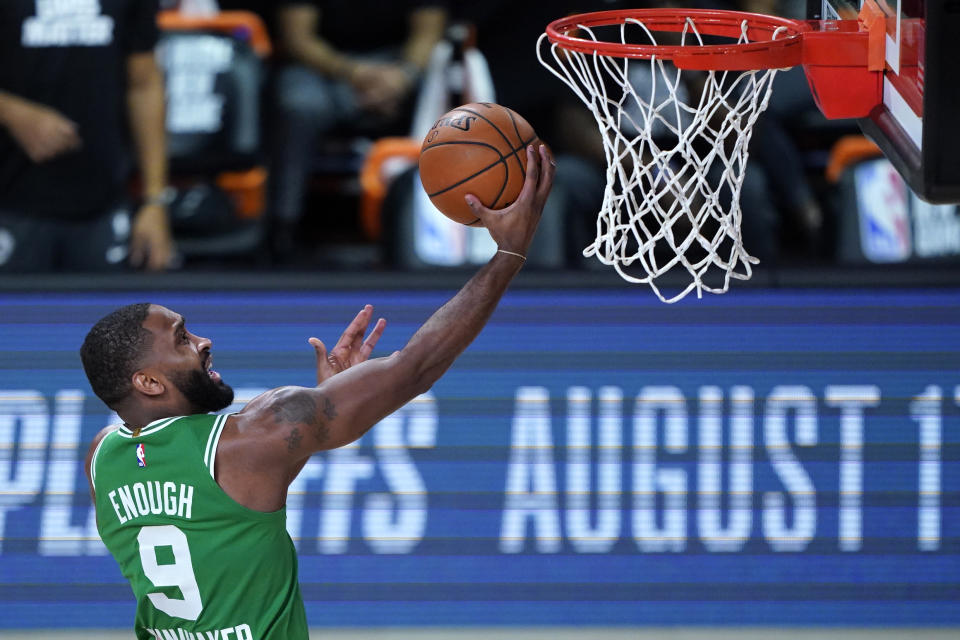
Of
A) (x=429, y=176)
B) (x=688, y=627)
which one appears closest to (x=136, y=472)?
(x=429, y=176)

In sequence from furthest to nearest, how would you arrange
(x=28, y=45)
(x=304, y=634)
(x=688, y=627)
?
(x=28, y=45)
(x=688, y=627)
(x=304, y=634)

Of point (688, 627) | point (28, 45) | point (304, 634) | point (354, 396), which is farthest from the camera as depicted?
point (28, 45)

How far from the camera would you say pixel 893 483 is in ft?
16.2

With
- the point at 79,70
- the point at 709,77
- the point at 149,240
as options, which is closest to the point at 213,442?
the point at 709,77

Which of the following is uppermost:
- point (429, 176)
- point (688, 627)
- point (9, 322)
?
point (429, 176)

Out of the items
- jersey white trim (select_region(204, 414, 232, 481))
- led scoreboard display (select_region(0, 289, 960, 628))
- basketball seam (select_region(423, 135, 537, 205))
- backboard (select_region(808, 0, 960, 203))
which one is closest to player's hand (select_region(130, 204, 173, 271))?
led scoreboard display (select_region(0, 289, 960, 628))

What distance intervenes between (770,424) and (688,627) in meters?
0.80

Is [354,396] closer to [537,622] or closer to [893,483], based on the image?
[537,622]

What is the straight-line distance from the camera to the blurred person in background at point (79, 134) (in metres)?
5.52

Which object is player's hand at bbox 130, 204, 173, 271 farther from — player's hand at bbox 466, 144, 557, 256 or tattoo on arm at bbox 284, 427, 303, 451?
player's hand at bbox 466, 144, 557, 256

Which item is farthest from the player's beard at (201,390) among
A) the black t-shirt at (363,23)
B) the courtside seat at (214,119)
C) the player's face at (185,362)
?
the black t-shirt at (363,23)

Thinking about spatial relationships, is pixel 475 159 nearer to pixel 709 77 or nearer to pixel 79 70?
pixel 709 77

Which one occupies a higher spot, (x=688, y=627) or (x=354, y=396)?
(x=354, y=396)

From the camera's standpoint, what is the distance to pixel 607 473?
4.97 metres
